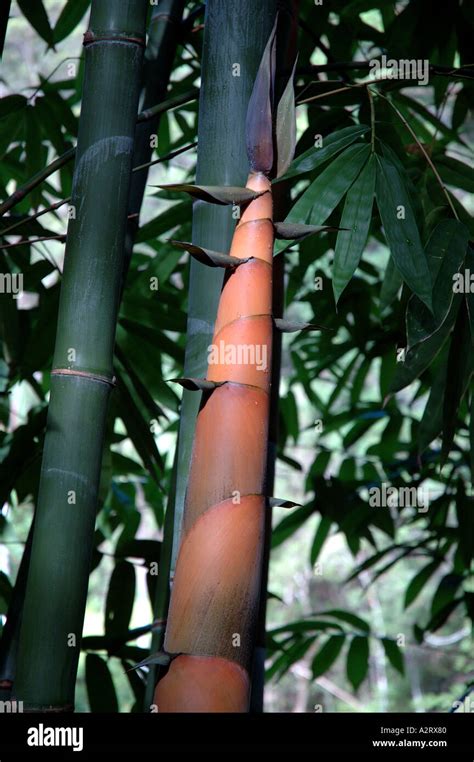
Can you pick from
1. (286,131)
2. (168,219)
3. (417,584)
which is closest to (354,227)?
(286,131)

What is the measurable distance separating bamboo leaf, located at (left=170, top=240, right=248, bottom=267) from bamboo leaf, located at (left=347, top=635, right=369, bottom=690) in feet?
3.86

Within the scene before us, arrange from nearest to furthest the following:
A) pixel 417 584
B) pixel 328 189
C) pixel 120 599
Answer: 1. pixel 328 189
2. pixel 120 599
3. pixel 417 584

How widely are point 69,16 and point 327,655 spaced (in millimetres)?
1148

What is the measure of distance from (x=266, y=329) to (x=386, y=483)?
1100mm

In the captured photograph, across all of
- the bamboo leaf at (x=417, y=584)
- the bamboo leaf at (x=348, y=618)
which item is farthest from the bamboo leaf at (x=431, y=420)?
the bamboo leaf at (x=417, y=584)

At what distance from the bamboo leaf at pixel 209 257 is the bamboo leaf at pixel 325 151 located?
127 millimetres

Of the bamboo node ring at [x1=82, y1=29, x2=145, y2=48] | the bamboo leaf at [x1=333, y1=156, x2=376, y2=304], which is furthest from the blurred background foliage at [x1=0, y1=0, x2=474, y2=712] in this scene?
the bamboo node ring at [x1=82, y1=29, x2=145, y2=48]

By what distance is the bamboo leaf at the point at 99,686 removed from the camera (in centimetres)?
92

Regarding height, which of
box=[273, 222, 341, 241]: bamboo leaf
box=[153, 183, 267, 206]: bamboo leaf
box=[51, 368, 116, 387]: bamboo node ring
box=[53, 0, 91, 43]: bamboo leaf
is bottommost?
box=[51, 368, 116, 387]: bamboo node ring

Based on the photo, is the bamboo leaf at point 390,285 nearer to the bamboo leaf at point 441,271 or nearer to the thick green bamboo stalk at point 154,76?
the bamboo leaf at point 441,271

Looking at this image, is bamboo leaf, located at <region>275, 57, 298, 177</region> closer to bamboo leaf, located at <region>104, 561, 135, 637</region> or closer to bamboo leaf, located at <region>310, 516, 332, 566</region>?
bamboo leaf, located at <region>104, 561, 135, 637</region>

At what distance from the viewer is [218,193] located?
46 cm

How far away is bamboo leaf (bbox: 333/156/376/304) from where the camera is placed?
61 cm

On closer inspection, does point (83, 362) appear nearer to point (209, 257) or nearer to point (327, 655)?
point (209, 257)
